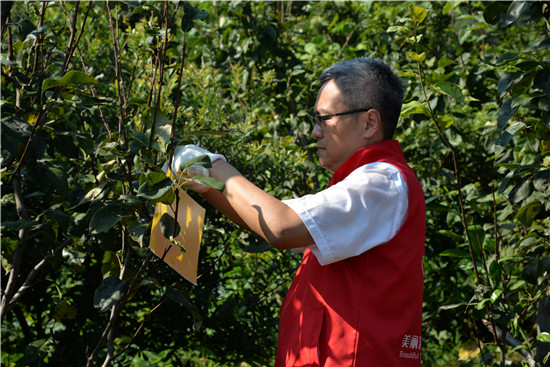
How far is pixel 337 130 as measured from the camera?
5.67 ft

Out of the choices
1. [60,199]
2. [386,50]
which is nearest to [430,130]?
[386,50]

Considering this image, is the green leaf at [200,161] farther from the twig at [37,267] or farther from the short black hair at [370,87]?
the twig at [37,267]

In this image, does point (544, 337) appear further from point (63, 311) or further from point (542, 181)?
point (63, 311)

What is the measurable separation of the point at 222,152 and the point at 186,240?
1.14m

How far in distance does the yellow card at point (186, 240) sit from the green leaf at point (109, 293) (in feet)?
0.54

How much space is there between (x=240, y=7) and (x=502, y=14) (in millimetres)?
1729

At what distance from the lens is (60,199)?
82.0 inches

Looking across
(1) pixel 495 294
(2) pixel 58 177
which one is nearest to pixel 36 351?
(2) pixel 58 177

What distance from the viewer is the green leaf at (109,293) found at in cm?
159

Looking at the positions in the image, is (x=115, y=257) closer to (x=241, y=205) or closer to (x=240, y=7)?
(x=241, y=205)

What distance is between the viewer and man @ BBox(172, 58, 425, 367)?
1.44 metres

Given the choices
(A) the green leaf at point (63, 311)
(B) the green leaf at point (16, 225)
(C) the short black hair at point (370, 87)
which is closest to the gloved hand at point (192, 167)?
(C) the short black hair at point (370, 87)

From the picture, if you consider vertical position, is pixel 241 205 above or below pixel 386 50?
below

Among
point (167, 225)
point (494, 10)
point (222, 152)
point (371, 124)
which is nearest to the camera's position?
point (167, 225)
